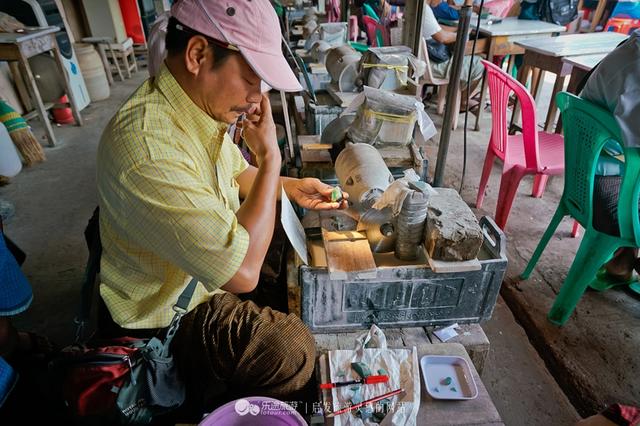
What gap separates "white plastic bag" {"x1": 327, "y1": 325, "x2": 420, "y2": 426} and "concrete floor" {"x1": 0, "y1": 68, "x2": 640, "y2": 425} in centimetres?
90

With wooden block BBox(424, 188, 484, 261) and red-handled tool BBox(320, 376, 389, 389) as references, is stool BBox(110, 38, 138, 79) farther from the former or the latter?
red-handled tool BBox(320, 376, 389, 389)

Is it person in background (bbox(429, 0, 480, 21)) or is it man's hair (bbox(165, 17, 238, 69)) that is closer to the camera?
man's hair (bbox(165, 17, 238, 69))

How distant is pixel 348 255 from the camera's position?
1.67 meters

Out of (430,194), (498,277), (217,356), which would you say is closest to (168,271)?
(217,356)

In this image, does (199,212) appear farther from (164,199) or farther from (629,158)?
(629,158)

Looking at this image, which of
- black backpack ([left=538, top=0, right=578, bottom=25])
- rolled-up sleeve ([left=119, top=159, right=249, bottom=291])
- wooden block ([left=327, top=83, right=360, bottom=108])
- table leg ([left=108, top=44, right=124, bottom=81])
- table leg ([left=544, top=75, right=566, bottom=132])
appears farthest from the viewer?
table leg ([left=108, top=44, right=124, bottom=81])

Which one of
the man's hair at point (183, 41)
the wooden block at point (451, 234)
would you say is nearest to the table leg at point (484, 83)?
the wooden block at point (451, 234)

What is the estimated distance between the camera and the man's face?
1235 mm

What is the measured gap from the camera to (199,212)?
1.16 meters

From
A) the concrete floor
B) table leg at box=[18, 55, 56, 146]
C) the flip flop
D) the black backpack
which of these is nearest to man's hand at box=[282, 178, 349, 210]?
the concrete floor

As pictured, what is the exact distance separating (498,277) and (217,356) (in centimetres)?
120

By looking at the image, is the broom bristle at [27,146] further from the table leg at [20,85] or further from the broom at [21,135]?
the table leg at [20,85]

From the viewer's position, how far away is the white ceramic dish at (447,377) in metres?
1.51

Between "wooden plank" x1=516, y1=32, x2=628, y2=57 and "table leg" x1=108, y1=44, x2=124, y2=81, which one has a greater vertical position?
"wooden plank" x1=516, y1=32, x2=628, y2=57
